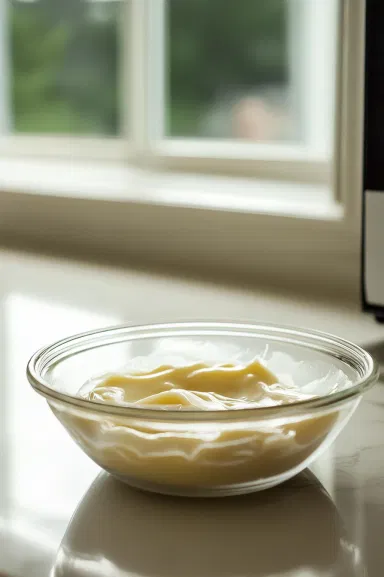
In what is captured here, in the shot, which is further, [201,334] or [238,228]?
[238,228]

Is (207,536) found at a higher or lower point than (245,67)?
lower

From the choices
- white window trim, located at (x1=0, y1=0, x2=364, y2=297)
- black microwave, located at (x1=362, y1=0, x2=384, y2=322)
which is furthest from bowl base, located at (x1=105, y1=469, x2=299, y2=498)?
white window trim, located at (x1=0, y1=0, x2=364, y2=297)

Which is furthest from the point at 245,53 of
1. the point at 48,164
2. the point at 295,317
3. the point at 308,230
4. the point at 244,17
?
the point at 295,317

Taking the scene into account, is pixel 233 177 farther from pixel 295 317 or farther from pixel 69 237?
pixel 295 317

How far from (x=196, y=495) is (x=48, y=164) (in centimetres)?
161

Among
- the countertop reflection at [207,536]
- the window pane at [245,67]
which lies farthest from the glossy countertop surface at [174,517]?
the window pane at [245,67]

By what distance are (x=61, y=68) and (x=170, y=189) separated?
42.1 inches

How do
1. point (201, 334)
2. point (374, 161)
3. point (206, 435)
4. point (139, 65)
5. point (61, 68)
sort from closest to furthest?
1. point (206, 435)
2. point (201, 334)
3. point (374, 161)
4. point (139, 65)
5. point (61, 68)

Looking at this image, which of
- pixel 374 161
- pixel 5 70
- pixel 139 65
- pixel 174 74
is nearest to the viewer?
pixel 374 161

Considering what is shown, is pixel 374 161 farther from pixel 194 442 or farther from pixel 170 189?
pixel 170 189

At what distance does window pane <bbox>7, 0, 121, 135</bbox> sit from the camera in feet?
7.30

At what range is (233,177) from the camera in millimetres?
1712

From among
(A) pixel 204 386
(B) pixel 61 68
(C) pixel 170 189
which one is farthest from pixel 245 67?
(A) pixel 204 386

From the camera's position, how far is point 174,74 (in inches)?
84.7
